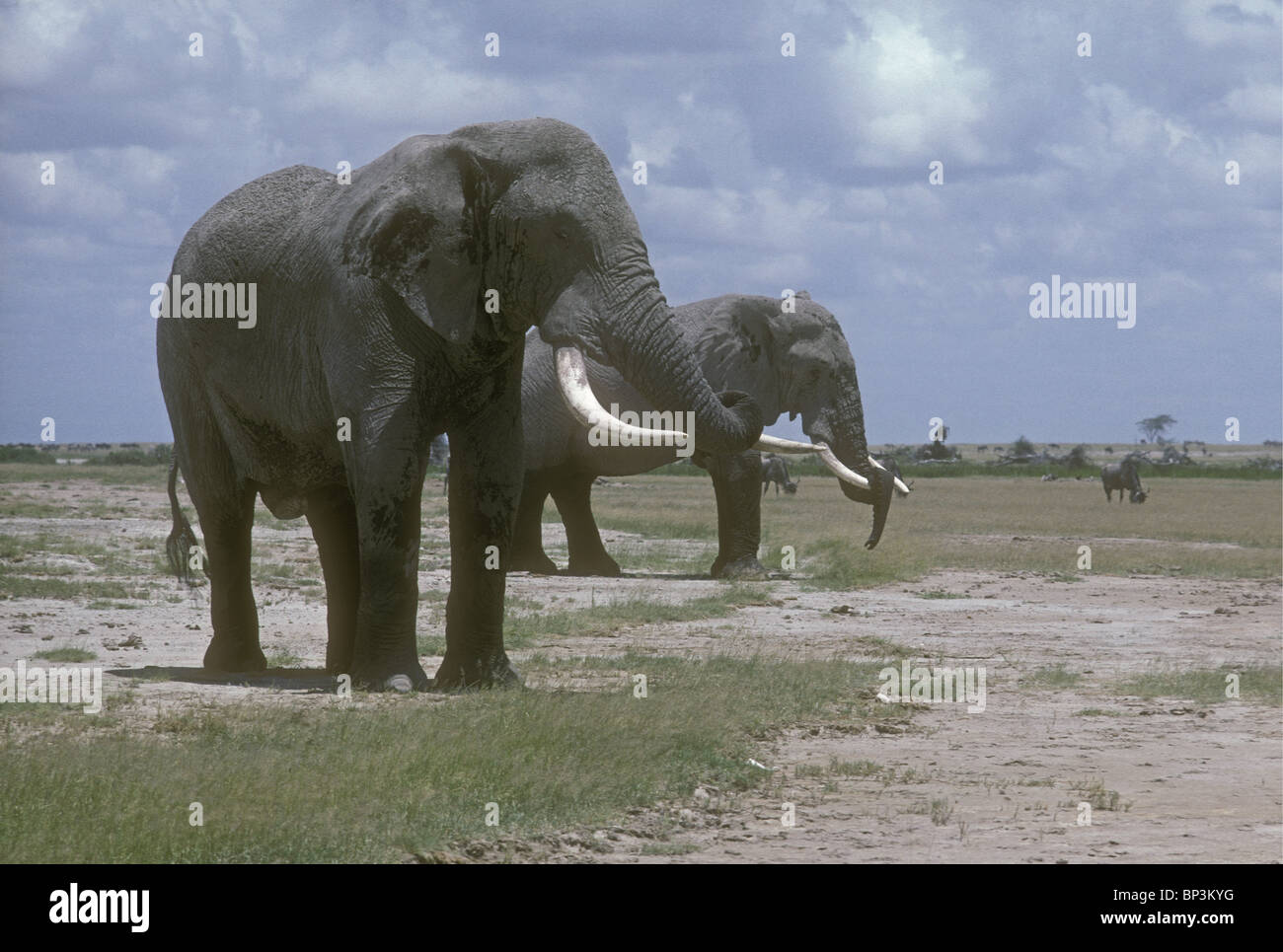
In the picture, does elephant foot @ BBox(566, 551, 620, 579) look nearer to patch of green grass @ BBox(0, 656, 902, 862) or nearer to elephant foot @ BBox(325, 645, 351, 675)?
elephant foot @ BBox(325, 645, 351, 675)

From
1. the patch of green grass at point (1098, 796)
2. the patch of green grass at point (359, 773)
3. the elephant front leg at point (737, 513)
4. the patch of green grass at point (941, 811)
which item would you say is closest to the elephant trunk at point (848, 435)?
the elephant front leg at point (737, 513)

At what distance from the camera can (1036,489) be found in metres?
71.2

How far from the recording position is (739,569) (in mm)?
21297

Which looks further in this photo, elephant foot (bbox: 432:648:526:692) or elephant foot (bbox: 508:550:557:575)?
elephant foot (bbox: 508:550:557:575)

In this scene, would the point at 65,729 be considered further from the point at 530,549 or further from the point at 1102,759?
the point at 530,549

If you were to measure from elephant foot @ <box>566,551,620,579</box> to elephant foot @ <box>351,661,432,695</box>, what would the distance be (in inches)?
418

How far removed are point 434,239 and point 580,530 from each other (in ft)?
37.0

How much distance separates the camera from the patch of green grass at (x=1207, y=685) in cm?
1330

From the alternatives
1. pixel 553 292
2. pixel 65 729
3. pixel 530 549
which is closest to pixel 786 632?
pixel 530 549

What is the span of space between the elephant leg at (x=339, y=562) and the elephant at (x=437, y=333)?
0.29 m

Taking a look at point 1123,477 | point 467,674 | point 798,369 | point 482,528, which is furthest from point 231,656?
point 1123,477

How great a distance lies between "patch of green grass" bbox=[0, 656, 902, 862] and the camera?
7.52 m

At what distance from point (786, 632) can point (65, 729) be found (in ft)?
Answer: 26.7

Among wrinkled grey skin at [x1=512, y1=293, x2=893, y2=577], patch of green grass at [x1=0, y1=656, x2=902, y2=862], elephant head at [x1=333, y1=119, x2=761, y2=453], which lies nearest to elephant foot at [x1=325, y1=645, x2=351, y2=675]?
patch of green grass at [x1=0, y1=656, x2=902, y2=862]
